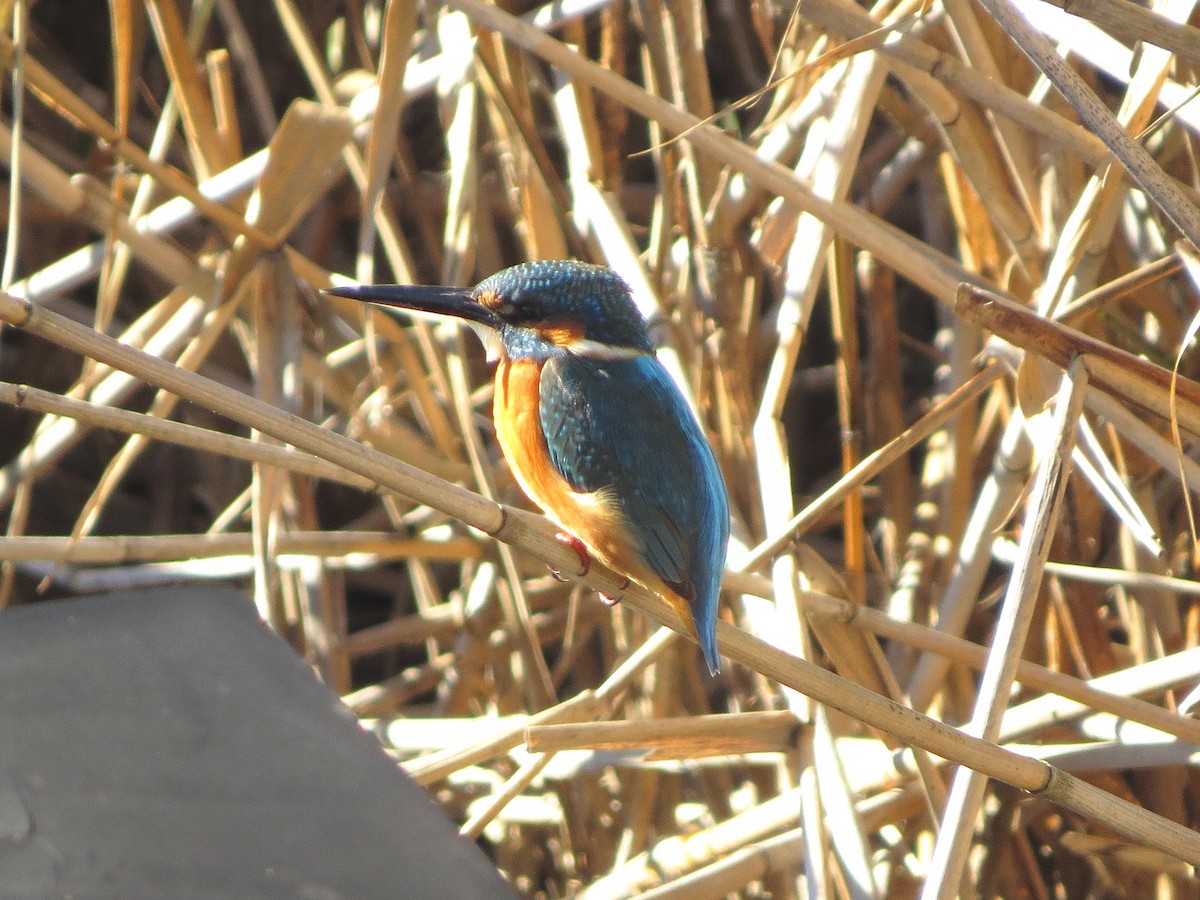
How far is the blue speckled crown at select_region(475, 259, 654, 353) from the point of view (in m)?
2.23

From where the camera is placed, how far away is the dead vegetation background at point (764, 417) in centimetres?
190

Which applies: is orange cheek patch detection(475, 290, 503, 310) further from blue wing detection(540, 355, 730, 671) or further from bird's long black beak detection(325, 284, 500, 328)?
blue wing detection(540, 355, 730, 671)

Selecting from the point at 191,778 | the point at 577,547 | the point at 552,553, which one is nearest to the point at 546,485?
the point at 577,547

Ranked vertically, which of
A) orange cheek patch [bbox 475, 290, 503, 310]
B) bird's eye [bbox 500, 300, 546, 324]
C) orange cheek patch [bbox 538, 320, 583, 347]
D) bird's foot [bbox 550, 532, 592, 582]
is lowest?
bird's foot [bbox 550, 532, 592, 582]

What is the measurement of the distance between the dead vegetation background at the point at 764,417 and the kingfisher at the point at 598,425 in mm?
114

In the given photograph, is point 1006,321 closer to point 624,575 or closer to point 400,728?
point 624,575

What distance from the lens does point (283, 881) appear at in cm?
107

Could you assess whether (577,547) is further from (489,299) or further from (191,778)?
(191,778)

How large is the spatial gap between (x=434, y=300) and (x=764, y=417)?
23.3 inches

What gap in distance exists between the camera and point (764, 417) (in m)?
2.21

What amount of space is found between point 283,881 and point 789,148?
80.0 inches

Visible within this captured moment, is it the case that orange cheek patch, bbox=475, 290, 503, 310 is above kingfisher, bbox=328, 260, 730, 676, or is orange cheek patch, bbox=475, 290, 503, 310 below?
above

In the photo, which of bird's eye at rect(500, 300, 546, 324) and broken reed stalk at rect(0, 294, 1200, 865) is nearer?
broken reed stalk at rect(0, 294, 1200, 865)

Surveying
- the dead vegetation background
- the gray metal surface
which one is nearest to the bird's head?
Result: the dead vegetation background
